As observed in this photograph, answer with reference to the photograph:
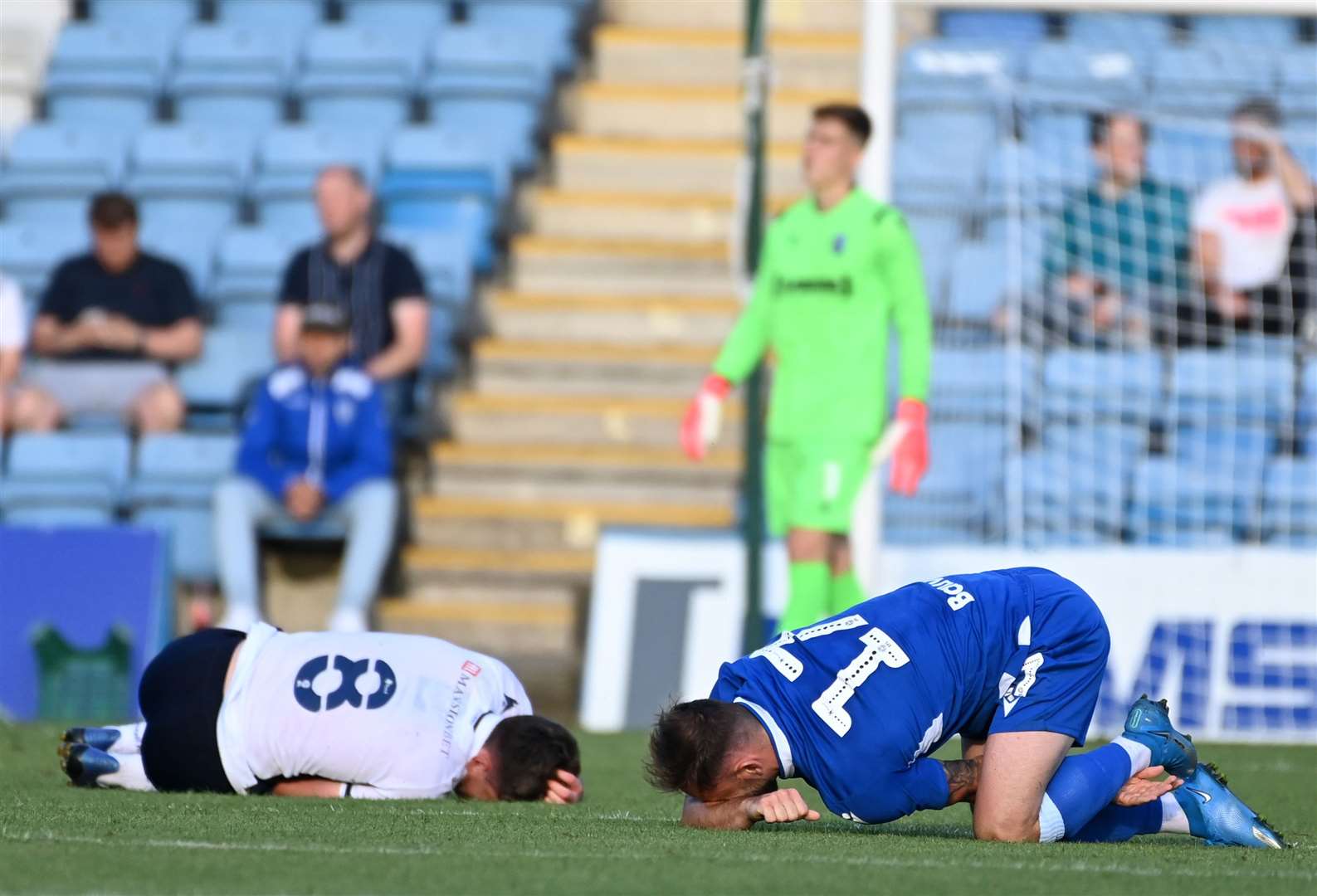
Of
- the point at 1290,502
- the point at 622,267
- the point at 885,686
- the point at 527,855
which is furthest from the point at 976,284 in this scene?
the point at 527,855

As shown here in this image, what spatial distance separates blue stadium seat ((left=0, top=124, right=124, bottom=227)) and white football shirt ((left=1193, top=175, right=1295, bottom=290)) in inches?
234

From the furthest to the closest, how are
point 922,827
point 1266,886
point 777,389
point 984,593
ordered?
point 777,389 < point 922,827 < point 984,593 < point 1266,886

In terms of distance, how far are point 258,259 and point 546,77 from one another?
6.89 ft

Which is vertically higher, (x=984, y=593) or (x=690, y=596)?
(x=984, y=593)

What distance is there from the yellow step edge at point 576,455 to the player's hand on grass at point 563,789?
520 centimetres

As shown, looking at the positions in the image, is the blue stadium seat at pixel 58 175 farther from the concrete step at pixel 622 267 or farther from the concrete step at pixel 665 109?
the concrete step at pixel 665 109

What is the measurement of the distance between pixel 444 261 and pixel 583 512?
1645 millimetres

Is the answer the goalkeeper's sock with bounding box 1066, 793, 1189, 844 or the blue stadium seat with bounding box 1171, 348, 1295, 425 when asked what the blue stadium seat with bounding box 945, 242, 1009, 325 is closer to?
the blue stadium seat with bounding box 1171, 348, 1295, 425

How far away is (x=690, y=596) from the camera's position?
952cm

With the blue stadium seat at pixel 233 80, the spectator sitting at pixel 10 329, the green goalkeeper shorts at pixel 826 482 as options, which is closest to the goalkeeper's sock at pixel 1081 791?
the green goalkeeper shorts at pixel 826 482

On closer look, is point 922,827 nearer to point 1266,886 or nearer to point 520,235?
point 1266,886

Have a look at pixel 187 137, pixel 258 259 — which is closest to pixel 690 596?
pixel 258 259

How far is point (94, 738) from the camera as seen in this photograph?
19.4ft

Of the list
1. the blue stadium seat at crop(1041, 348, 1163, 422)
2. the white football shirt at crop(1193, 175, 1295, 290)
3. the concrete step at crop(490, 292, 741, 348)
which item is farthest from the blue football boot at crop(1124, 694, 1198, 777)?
the concrete step at crop(490, 292, 741, 348)
